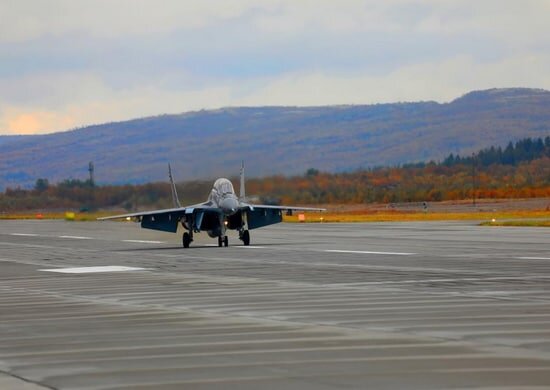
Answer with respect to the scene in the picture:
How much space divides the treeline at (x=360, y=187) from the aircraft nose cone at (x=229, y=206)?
659cm

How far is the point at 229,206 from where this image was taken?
142 ft

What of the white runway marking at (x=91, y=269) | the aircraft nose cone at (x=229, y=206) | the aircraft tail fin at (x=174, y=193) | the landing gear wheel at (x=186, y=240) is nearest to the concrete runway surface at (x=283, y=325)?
the white runway marking at (x=91, y=269)

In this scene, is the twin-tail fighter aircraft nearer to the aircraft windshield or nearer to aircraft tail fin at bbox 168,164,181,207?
the aircraft windshield

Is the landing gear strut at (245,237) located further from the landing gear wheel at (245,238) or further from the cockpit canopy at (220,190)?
the cockpit canopy at (220,190)

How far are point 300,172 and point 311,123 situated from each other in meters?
120

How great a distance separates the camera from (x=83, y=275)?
28.4 metres

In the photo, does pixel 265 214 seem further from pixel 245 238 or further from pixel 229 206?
pixel 229 206

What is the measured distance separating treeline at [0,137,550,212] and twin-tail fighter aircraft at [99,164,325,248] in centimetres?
394

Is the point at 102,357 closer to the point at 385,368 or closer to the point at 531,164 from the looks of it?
the point at 385,368

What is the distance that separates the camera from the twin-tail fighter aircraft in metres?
43.9

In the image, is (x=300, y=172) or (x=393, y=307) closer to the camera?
(x=393, y=307)

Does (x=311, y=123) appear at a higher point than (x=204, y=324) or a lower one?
higher

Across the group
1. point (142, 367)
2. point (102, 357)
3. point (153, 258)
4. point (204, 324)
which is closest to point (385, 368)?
point (142, 367)

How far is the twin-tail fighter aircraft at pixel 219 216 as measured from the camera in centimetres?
4391
